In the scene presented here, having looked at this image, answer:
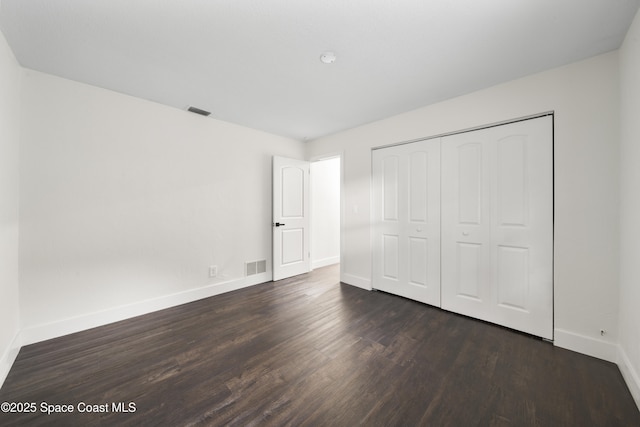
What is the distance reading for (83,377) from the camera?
1.72 meters

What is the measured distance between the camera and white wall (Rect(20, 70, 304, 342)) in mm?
2166

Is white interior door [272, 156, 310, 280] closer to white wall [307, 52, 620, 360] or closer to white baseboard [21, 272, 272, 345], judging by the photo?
white baseboard [21, 272, 272, 345]

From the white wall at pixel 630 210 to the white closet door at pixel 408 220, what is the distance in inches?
52.9

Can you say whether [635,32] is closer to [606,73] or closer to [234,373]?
[606,73]

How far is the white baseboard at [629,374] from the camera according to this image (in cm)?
148

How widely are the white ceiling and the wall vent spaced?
230 cm

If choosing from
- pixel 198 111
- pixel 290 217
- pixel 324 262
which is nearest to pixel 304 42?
pixel 198 111

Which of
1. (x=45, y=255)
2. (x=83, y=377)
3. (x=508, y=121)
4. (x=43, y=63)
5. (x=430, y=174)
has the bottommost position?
(x=83, y=377)

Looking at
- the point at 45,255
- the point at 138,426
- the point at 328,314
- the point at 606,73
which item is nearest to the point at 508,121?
the point at 606,73

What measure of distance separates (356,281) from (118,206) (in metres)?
3.10

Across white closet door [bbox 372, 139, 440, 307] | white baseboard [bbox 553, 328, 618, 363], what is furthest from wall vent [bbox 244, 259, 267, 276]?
white baseboard [bbox 553, 328, 618, 363]

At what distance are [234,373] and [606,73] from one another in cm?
361

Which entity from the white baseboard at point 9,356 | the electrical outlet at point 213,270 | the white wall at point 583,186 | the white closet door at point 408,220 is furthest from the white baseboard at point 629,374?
the white baseboard at point 9,356

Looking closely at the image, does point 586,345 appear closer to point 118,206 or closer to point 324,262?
point 324,262
